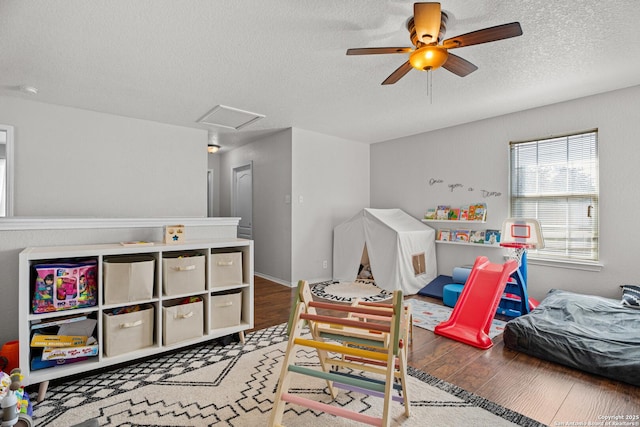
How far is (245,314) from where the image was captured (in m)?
2.76

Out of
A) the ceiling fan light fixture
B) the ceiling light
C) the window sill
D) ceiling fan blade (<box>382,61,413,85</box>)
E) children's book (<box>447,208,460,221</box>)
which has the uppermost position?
the ceiling light

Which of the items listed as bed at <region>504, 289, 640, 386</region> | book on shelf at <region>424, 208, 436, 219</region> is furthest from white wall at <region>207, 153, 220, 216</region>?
bed at <region>504, 289, 640, 386</region>

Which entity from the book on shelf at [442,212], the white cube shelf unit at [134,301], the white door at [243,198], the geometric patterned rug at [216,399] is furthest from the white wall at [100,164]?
the book on shelf at [442,212]

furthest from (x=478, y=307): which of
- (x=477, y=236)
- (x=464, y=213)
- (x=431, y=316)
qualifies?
(x=464, y=213)

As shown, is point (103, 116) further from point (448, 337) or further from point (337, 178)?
point (448, 337)

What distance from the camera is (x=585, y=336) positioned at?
2426 millimetres

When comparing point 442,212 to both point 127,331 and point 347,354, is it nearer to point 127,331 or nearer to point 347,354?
point 347,354

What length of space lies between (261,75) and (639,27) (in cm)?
288

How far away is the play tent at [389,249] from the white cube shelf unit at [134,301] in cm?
228

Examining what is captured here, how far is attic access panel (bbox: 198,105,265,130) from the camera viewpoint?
4.00m

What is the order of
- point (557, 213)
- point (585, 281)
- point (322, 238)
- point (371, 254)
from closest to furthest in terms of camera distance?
point (585, 281) < point (557, 213) < point (371, 254) < point (322, 238)

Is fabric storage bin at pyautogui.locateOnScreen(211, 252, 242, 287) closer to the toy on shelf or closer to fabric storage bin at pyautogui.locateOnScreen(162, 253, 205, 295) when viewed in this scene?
fabric storage bin at pyautogui.locateOnScreen(162, 253, 205, 295)

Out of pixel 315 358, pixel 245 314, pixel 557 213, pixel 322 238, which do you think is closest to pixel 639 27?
pixel 557 213

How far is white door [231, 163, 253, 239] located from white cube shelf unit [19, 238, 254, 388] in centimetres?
322
